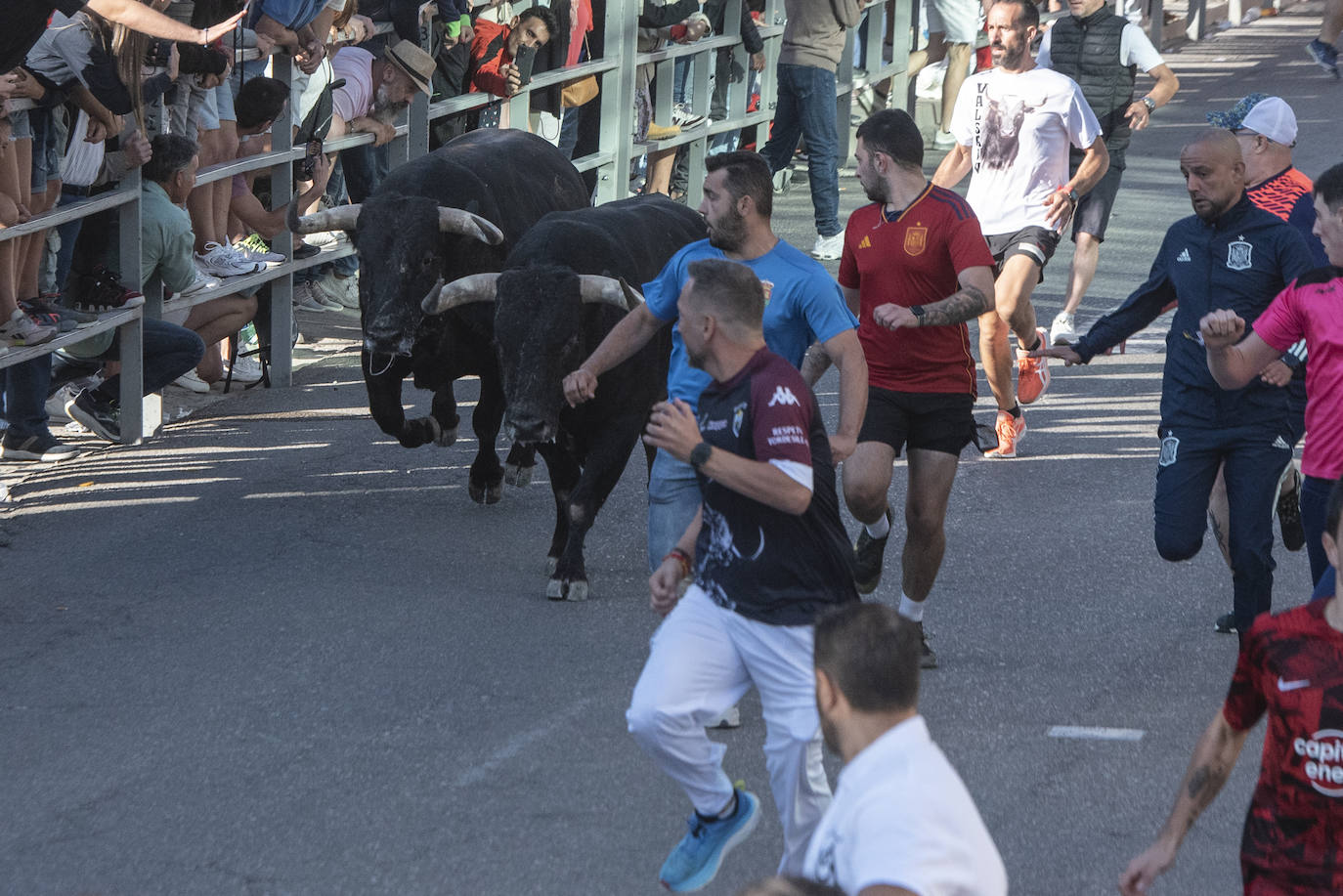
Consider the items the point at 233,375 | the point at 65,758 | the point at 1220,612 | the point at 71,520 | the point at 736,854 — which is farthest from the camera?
the point at 233,375

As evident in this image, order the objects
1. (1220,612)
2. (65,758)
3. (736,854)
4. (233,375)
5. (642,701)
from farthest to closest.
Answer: (233,375) < (1220,612) < (65,758) < (736,854) < (642,701)

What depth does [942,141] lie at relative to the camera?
2064 cm

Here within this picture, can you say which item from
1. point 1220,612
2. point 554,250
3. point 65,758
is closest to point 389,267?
point 554,250

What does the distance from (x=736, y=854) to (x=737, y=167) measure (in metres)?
2.26

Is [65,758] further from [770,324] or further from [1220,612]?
[1220,612]

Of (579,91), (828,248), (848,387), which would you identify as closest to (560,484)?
(848,387)

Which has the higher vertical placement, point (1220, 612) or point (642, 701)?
point (642, 701)

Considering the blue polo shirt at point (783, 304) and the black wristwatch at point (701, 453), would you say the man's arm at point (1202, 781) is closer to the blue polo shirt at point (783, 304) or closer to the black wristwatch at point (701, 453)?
the black wristwatch at point (701, 453)

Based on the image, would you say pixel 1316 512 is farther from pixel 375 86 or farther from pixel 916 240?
pixel 375 86

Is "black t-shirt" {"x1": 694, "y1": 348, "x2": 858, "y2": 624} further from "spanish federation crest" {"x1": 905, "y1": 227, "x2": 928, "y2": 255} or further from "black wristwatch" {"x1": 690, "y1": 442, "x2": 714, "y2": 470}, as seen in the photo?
"spanish federation crest" {"x1": 905, "y1": 227, "x2": 928, "y2": 255}

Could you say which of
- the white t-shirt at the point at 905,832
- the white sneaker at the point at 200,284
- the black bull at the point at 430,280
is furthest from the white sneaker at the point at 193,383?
the white t-shirt at the point at 905,832

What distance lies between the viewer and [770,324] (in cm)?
614

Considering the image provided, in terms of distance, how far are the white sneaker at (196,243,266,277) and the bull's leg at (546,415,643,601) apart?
3.78 metres

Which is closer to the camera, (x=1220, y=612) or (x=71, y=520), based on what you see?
(x=1220, y=612)
